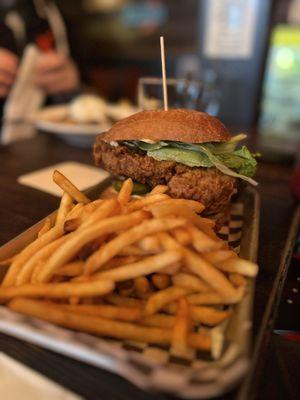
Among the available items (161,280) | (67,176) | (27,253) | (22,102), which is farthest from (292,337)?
(22,102)

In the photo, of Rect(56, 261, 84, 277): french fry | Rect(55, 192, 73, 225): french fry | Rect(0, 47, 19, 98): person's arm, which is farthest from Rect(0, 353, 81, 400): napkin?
Rect(0, 47, 19, 98): person's arm

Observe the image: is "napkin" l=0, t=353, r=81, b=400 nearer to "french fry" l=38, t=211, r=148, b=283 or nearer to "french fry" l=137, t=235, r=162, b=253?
"french fry" l=38, t=211, r=148, b=283

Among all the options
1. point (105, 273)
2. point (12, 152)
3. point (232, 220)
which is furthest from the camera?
point (12, 152)

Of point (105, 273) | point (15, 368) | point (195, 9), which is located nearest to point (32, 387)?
point (15, 368)

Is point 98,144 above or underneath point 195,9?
underneath

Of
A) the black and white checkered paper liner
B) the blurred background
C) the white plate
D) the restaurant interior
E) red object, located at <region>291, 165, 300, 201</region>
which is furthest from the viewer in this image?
the blurred background

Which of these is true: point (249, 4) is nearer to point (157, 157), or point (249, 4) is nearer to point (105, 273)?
point (157, 157)

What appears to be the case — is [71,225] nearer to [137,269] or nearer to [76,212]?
[76,212]
